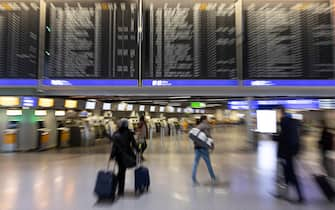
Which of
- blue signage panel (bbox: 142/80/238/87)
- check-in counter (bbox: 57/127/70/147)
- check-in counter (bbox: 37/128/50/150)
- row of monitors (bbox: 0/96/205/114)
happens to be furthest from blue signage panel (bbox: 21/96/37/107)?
blue signage panel (bbox: 142/80/238/87)

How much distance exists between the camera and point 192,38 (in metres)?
6.97

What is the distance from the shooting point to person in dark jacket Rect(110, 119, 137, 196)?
4.77 m

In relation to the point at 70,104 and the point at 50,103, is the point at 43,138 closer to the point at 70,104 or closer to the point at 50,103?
the point at 50,103

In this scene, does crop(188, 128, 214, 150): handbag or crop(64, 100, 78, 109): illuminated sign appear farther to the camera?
crop(64, 100, 78, 109): illuminated sign

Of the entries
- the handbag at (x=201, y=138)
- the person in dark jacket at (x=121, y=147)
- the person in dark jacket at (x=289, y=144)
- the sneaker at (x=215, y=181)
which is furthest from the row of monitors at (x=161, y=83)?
the sneaker at (x=215, y=181)

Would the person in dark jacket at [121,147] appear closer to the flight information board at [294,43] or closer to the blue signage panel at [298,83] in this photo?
the flight information board at [294,43]

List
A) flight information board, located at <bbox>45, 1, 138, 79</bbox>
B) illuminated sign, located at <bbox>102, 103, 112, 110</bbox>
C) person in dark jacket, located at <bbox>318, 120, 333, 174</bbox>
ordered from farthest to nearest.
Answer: illuminated sign, located at <bbox>102, 103, 112, 110</bbox> → flight information board, located at <bbox>45, 1, 138, 79</bbox> → person in dark jacket, located at <bbox>318, 120, 333, 174</bbox>

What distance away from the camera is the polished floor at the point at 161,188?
14.1ft

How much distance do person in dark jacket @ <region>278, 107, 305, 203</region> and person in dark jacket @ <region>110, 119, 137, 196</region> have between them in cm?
271

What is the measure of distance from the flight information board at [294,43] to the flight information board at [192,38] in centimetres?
74

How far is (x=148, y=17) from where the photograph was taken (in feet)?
23.0

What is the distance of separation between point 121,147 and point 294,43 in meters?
5.14

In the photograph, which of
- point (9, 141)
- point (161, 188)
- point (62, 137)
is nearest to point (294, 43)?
point (161, 188)

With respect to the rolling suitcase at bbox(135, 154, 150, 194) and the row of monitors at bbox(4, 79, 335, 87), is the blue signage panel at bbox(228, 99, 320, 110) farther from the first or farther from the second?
the rolling suitcase at bbox(135, 154, 150, 194)
